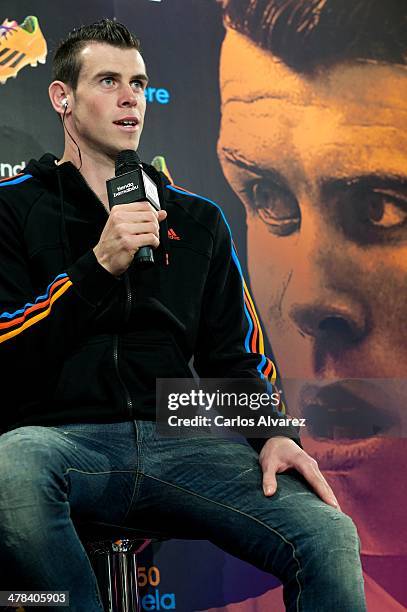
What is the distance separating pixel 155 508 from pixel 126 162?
24.4 inches

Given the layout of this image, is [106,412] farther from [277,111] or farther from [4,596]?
[277,111]

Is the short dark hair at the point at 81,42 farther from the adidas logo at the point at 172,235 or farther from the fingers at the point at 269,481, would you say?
the fingers at the point at 269,481

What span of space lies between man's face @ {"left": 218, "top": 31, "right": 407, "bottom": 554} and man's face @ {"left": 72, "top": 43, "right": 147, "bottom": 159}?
741 mm

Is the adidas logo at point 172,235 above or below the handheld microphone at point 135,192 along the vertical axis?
above

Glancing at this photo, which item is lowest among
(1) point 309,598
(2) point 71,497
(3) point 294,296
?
(1) point 309,598

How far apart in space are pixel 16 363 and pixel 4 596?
0.39 meters

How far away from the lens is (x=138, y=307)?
1.56 meters

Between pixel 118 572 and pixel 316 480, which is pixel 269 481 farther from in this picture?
pixel 118 572

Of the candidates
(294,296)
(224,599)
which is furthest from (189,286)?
(224,599)

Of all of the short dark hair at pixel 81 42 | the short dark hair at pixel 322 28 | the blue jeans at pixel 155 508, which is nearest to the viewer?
the blue jeans at pixel 155 508

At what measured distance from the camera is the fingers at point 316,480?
137 centimetres

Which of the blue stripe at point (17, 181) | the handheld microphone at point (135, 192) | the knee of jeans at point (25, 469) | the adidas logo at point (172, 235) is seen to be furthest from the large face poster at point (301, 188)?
the knee of jeans at point (25, 469)

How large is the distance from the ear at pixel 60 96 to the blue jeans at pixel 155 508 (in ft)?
2.57

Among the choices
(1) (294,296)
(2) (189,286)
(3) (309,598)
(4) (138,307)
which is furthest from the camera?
(1) (294,296)
